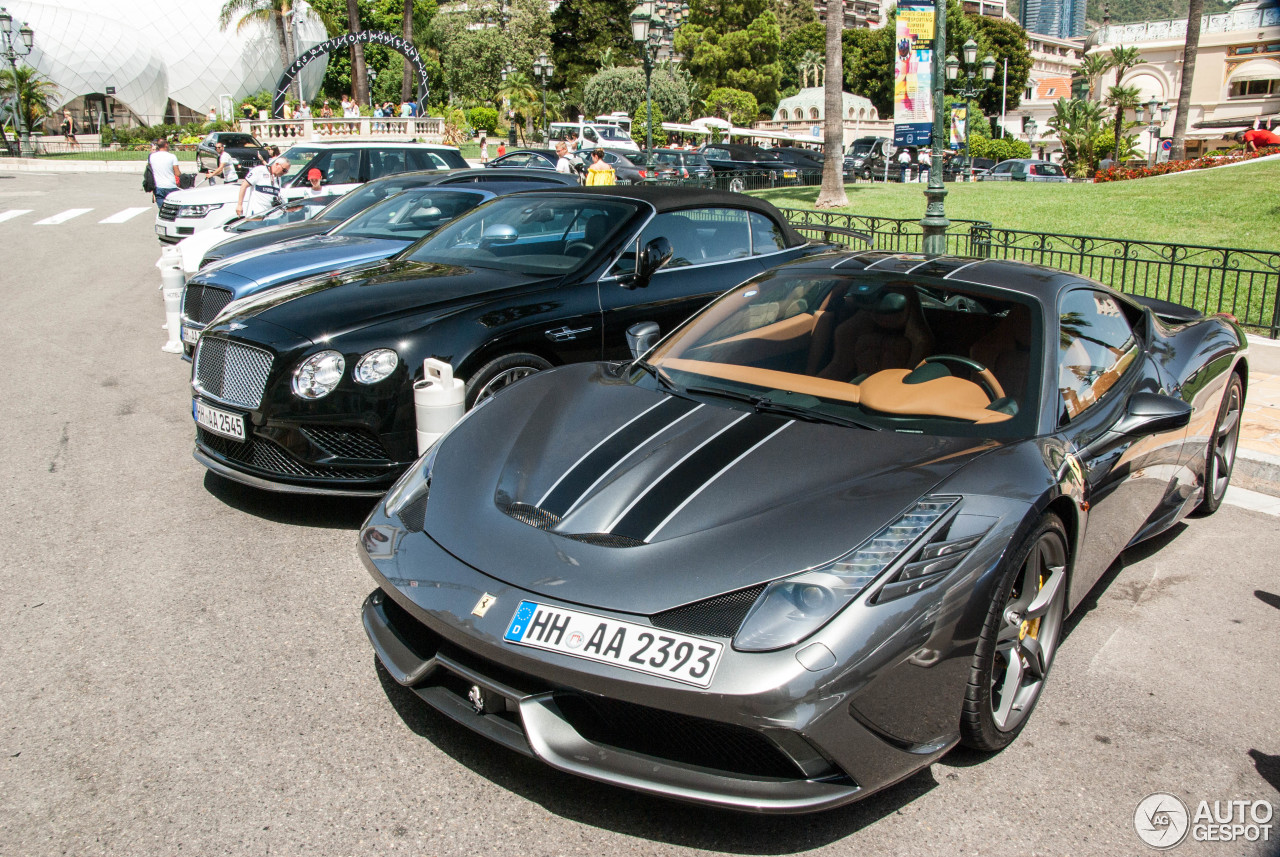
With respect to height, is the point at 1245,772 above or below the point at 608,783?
below

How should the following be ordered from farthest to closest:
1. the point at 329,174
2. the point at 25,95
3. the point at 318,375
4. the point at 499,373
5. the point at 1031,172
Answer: the point at 25,95 < the point at 1031,172 < the point at 329,174 < the point at 499,373 < the point at 318,375

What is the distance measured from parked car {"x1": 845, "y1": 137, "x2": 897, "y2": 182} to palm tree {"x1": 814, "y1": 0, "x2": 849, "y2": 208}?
1500 cm

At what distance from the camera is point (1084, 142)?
130 ft

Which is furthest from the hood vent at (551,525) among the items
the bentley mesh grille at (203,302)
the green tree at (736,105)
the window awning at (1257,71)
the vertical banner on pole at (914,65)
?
the window awning at (1257,71)

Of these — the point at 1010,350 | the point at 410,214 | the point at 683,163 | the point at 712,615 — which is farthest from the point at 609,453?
the point at 683,163

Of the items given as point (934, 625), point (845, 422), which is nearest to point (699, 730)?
point (934, 625)

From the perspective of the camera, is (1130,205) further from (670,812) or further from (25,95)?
(25,95)

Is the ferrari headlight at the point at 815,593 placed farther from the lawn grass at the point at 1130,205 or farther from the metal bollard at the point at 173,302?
the lawn grass at the point at 1130,205

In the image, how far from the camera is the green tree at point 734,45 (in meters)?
74.4

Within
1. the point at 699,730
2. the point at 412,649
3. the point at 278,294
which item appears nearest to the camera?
the point at 699,730

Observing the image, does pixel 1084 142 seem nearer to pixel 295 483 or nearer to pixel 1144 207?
pixel 1144 207

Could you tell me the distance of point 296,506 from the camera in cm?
514

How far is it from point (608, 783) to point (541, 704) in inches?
10.2

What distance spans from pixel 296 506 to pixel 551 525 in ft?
8.86
